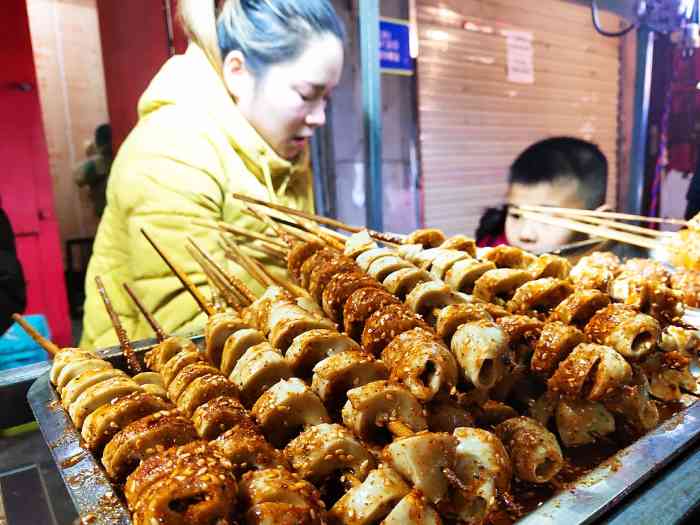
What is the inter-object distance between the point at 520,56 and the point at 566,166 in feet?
6.19

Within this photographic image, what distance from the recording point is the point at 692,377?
1.96 meters

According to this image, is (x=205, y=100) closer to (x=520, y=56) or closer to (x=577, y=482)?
(x=577, y=482)

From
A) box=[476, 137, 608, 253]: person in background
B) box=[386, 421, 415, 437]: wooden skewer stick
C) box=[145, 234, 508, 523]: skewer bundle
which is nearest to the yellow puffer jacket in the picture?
box=[145, 234, 508, 523]: skewer bundle

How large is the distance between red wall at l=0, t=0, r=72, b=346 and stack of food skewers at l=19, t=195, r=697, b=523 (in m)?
4.12

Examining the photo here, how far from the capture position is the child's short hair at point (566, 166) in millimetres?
7844

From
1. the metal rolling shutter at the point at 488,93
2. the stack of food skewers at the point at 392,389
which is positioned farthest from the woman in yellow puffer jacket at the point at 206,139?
the metal rolling shutter at the point at 488,93

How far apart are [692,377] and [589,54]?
855cm

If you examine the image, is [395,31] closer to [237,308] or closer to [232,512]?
[237,308]

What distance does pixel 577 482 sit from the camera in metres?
1.26

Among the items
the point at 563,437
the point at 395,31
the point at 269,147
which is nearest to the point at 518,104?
the point at 395,31

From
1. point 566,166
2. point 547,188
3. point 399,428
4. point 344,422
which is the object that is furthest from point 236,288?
point 566,166

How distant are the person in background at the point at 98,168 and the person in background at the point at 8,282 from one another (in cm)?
421

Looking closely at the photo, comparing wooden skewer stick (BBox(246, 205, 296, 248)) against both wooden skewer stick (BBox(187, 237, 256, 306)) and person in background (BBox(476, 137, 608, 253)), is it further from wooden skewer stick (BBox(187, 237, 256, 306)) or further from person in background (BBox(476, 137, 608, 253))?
person in background (BBox(476, 137, 608, 253))

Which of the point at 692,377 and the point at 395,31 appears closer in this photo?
the point at 692,377
